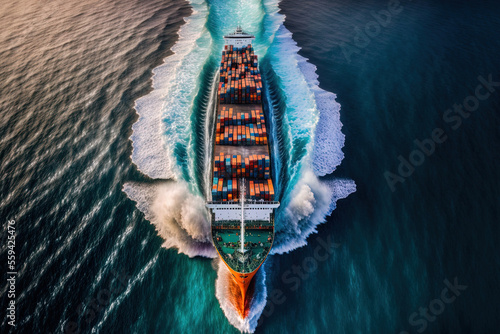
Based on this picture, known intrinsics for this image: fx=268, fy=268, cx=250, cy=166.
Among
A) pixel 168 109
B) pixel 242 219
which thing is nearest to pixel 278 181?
pixel 242 219

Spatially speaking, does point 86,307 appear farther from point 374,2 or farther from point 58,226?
point 374,2

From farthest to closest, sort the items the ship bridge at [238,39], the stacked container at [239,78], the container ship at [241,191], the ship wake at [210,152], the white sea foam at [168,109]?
the ship bridge at [238,39] < the stacked container at [239,78] < the white sea foam at [168,109] < the ship wake at [210,152] < the container ship at [241,191]

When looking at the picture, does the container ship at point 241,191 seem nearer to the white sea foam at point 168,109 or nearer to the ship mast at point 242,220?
the ship mast at point 242,220

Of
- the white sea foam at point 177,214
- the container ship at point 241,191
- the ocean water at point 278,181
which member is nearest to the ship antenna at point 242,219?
the container ship at point 241,191

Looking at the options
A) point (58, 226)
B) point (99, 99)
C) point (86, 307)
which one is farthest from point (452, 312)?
point (99, 99)

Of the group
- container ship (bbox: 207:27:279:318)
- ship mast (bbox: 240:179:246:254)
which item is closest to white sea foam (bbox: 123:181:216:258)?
container ship (bbox: 207:27:279:318)

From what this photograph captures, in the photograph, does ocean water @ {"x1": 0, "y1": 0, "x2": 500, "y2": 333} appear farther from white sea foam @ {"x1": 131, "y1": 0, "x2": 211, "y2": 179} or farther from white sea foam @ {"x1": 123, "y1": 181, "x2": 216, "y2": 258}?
white sea foam @ {"x1": 131, "y1": 0, "x2": 211, "y2": 179}
